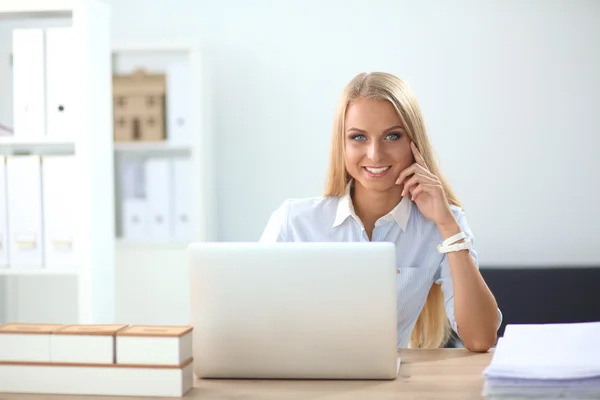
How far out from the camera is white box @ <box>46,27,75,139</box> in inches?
98.0

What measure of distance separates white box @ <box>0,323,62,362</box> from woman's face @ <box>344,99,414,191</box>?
2.92 ft

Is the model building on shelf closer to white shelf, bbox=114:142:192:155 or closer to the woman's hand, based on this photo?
white shelf, bbox=114:142:192:155

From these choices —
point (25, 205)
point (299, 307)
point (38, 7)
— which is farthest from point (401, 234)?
point (38, 7)

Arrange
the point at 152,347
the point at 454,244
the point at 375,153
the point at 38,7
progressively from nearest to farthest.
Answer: the point at 152,347 < the point at 454,244 < the point at 375,153 < the point at 38,7

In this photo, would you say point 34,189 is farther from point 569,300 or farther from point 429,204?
point 569,300

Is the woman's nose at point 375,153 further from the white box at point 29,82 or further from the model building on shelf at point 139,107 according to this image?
the model building on shelf at point 139,107

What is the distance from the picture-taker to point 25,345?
1.33m

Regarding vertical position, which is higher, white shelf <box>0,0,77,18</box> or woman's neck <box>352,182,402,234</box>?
white shelf <box>0,0,77,18</box>

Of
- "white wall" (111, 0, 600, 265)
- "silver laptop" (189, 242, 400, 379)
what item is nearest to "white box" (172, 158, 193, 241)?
"white wall" (111, 0, 600, 265)

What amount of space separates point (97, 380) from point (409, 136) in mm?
979

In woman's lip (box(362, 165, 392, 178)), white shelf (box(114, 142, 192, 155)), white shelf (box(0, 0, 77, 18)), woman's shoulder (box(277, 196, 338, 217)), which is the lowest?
woman's shoulder (box(277, 196, 338, 217))

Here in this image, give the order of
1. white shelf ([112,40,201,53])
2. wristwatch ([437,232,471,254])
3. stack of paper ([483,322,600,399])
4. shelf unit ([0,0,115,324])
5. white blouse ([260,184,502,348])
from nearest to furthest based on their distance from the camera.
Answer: stack of paper ([483,322,600,399]), wristwatch ([437,232,471,254]), white blouse ([260,184,502,348]), shelf unit ([0,0,115,324]), white shelf ([112,40,201,53])

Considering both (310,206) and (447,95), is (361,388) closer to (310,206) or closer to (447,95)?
(310,206)

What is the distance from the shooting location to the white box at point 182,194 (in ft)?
12.2
